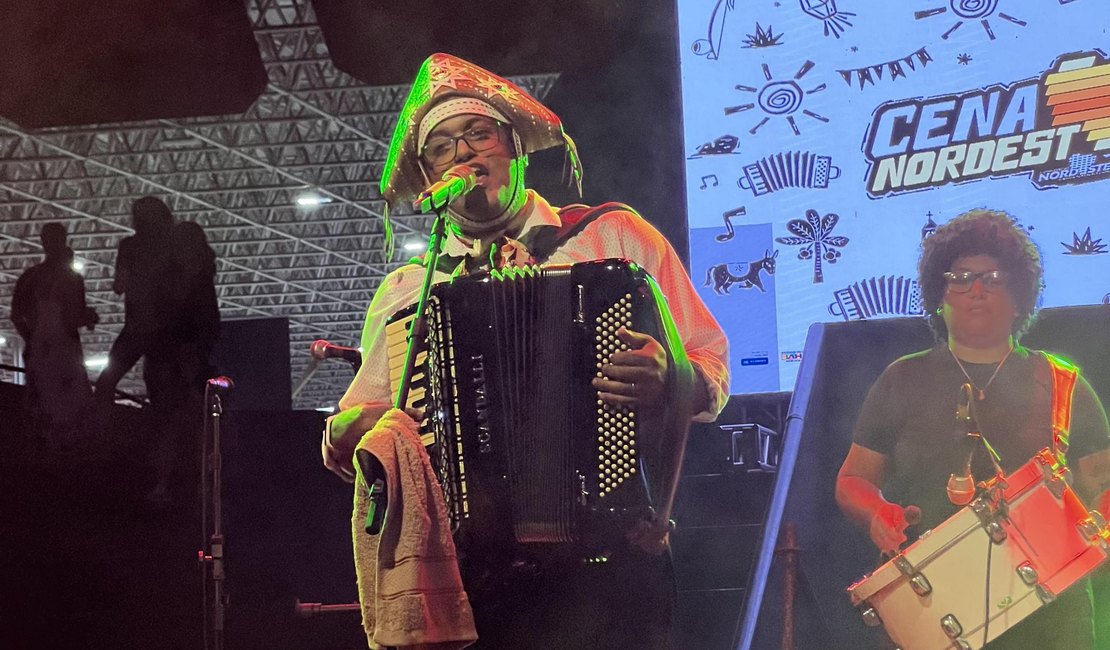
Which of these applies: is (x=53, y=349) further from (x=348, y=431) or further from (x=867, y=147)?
(x=867, y=147)

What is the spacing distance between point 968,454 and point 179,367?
8.39ft

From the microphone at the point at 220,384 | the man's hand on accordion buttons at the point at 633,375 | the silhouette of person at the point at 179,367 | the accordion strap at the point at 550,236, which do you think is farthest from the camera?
the silhouette of person at the point at 179,367

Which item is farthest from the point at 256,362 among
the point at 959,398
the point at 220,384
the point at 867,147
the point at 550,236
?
the point at 959,398

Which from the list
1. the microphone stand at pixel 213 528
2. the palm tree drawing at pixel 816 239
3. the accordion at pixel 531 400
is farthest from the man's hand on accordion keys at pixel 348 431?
the palm tree drawing at pixel 816 239

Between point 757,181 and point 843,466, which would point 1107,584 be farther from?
point 757,181

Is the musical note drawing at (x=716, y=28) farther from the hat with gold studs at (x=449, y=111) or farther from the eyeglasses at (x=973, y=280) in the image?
the eyeglasses at (x=973, y=280)

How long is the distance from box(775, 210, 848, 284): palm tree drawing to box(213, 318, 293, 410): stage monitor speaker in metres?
1.68

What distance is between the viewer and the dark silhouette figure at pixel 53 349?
3854 mm

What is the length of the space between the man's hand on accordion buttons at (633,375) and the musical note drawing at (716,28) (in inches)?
50.6

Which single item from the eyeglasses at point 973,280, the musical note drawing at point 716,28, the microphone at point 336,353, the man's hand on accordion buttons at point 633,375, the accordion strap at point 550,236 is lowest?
the man's hand on accordion buttons at point 633,375

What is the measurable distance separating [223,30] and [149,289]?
3.06 feet

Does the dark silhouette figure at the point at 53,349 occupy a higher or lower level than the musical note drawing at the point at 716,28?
lower

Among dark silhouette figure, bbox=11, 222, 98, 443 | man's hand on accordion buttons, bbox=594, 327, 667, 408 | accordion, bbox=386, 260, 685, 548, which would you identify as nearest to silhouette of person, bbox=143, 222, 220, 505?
dark silhouette figure, bbox=11, 222, 98, 443

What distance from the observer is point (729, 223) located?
3027 millimetres
